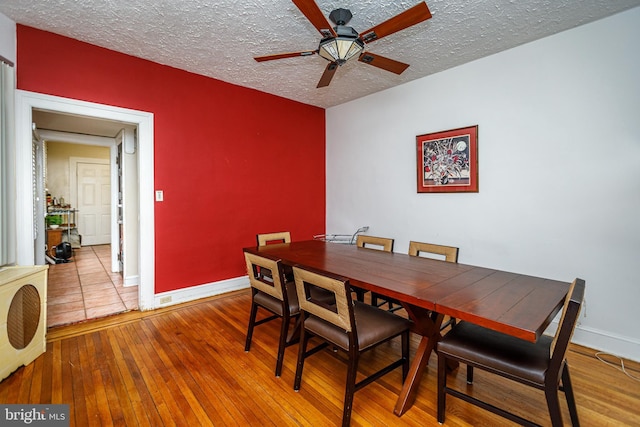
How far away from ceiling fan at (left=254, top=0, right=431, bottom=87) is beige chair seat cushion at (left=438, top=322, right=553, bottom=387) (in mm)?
1798

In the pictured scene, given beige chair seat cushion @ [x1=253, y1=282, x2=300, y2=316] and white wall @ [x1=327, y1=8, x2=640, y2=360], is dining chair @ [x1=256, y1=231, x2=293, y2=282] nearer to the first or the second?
beige chair seat cushion @ [x1=253, y1=282, x2=300, y2=316]

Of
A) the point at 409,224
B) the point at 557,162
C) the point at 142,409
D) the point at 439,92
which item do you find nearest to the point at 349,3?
the point at 439,92

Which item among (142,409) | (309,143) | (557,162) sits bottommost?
(142,409)

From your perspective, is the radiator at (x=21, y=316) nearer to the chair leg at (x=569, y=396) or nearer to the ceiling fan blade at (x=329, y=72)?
the ceiling fan blade at (x=329, y=72)

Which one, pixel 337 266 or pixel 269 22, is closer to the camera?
pixel 337 266

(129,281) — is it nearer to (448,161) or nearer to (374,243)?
(374,243)

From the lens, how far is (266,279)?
2.24 metres

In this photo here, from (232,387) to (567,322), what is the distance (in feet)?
6.18

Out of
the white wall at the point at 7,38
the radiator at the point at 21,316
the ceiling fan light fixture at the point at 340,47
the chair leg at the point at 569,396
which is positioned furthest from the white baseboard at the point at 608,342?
the white wall at the point at 7,38

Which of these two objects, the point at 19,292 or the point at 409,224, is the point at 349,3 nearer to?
the point at 409,224

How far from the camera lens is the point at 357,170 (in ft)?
14.2

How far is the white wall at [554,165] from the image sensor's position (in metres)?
2.31

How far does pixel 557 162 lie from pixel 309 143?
10.1 ft

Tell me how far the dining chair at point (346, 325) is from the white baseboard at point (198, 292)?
208cm
